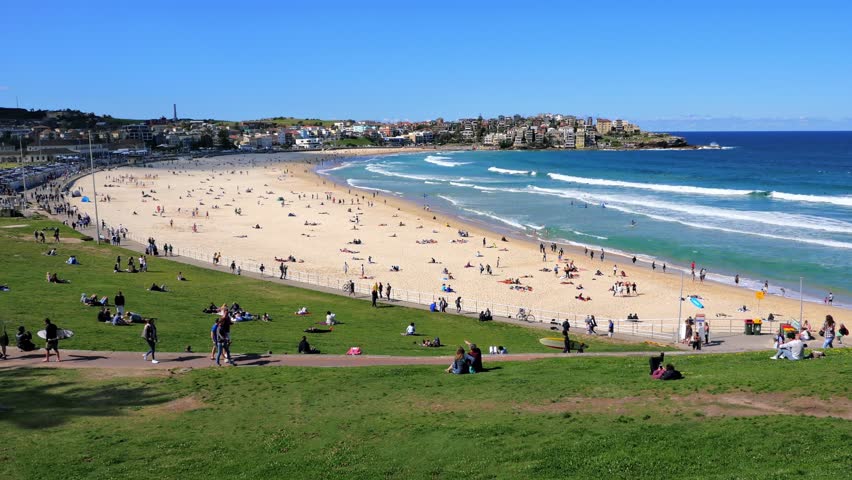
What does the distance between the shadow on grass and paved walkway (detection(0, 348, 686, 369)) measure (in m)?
0.87

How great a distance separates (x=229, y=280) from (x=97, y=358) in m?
13.9

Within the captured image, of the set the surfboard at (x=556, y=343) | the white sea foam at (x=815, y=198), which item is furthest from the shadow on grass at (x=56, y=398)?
the white sea foam at (x=815, y=198)

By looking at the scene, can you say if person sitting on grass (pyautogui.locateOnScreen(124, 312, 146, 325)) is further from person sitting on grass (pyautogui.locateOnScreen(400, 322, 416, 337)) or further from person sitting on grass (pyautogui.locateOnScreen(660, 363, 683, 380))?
person sitting on grass (pyautogui.locateOnScreen(660, 363, 683, 380))

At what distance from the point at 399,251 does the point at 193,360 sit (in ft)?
Result: 91.4

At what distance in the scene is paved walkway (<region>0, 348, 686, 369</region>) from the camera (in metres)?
13.5

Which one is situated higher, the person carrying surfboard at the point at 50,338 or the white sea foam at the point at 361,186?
the person carrying surfboard at the point at 50,338

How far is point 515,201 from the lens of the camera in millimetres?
69125

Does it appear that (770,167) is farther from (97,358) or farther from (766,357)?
(97,358)

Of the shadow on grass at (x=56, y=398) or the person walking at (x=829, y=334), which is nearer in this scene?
the shadow on grass at (x=56, y=398)

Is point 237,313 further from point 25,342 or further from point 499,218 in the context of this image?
point 499,218

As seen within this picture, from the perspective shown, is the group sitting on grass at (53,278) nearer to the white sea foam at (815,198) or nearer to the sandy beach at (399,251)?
the sandy beach at (399,251)

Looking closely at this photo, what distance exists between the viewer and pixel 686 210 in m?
59.3

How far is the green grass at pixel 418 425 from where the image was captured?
871cm

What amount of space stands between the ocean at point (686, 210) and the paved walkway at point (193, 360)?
2250cm
